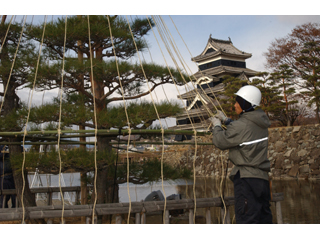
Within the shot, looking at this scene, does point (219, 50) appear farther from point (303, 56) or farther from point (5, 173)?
point (5, 173)

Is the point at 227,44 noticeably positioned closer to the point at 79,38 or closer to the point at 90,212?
the point at 79,38

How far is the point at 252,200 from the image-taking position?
2188mm

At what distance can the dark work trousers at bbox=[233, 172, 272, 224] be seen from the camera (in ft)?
7.13

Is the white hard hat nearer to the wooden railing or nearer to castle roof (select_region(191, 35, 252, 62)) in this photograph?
the wooden railing

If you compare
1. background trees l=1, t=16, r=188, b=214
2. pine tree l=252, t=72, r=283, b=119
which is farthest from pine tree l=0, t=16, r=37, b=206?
pine tree l=252, t=72, r=283, b=119

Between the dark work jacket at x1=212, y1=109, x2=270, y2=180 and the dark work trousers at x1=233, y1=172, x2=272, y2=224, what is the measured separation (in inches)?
2.4

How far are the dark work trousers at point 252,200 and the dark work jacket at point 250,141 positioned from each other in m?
0.06

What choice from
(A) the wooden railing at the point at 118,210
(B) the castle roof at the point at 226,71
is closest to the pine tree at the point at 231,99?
(B) the castle roof at the point at 226,71

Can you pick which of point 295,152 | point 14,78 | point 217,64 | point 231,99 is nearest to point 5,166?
point 14,78

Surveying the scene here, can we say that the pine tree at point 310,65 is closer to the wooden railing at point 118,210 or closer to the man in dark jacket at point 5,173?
the wooden railing at point 118,210

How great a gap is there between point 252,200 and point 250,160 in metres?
0.30

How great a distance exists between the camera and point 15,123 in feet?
11.0

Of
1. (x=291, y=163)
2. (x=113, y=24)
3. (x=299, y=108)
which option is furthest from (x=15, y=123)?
(x=299, y=108)

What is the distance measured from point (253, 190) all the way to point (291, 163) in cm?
1132
